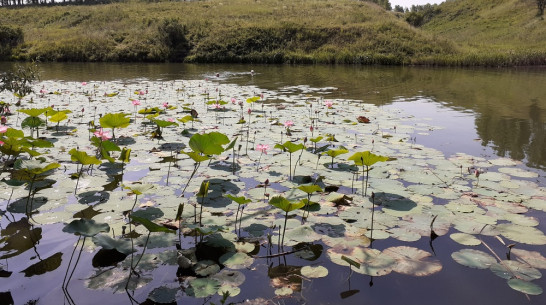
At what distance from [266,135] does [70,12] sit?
40.5 meters

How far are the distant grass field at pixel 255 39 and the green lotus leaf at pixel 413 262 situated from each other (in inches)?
856

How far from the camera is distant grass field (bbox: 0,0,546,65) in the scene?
75.4 feet

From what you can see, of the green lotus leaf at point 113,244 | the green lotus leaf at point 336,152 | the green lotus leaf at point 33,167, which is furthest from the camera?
the green lotus leaf at point 336,152

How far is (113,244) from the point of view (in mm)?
1879

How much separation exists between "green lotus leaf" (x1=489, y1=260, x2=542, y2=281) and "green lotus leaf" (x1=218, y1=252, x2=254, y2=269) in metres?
1.44

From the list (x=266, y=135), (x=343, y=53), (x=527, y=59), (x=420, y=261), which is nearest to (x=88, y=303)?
(x=420, y=261)

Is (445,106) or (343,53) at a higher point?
(343,53)

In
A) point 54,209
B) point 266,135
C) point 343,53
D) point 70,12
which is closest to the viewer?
point 54,209

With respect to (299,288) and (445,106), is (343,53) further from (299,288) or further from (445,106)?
(299,288)

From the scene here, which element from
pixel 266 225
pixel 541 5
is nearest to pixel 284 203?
pixel 266 225

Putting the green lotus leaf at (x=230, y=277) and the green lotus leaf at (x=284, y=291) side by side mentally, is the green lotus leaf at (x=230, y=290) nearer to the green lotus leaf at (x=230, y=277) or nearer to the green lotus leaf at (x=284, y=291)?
the green lotus leaf at (x=230, y=277)

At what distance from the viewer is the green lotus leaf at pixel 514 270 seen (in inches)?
75.7

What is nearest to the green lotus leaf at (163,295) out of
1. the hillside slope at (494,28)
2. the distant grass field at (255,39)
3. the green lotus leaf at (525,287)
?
the green lotus leaf at (525,287)

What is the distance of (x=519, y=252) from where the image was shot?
7.15 ft
